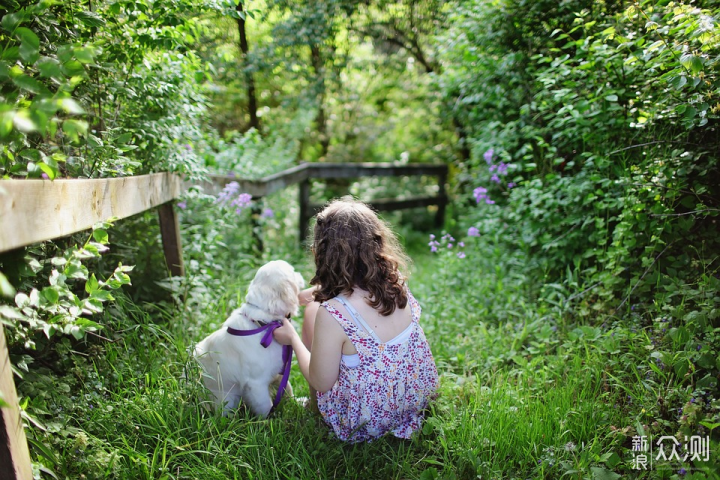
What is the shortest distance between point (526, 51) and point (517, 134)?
74 cm

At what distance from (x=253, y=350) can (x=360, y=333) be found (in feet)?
1.76

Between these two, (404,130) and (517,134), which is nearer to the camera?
(517,134)

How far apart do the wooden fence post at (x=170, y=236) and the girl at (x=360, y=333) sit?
40.3 inches

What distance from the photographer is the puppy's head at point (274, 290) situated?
2.29 m

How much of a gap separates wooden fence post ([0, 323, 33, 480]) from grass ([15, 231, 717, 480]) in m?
0.28

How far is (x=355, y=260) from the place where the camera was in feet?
7.16

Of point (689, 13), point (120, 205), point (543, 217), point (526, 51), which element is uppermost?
point (526, 51)

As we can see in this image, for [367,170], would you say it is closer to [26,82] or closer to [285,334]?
[285,334]

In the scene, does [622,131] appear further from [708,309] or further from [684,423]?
[684,423]

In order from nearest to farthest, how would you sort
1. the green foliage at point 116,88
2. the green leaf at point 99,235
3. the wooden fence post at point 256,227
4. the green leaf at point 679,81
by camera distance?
1. the green leaf at point 99,235
2. the green foliage at point 116,88
3. the green leaf at point 679,81
4. the wooden fence post at point 256,227

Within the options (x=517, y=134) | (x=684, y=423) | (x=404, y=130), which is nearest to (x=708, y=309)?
(x=684, y=423)

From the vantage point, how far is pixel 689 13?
2.23 meters

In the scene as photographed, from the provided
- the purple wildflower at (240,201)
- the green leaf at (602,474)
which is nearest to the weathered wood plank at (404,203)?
the purple wildflower at (240,201)

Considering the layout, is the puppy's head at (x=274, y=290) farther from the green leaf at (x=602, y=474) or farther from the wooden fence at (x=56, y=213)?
the green leaf at (x=602, y=474)
